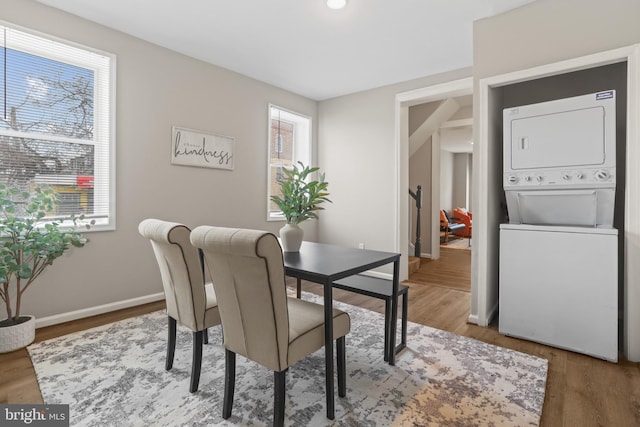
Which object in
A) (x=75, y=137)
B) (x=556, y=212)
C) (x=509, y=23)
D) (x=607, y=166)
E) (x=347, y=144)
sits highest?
(x=509, y=23)

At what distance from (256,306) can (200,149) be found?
262 cm

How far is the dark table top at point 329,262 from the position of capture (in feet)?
5.26

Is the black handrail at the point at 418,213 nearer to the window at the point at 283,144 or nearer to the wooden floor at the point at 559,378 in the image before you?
the window at the point at 283,144

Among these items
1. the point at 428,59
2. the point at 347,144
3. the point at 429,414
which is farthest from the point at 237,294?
the point at 347,144

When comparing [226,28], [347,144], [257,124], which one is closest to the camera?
[226,28]

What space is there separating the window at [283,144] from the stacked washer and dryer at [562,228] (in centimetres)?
270

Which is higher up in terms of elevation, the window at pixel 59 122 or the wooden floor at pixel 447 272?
the window at pixel 59 122

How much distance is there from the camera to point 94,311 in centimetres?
280

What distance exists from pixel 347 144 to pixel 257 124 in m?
1.32

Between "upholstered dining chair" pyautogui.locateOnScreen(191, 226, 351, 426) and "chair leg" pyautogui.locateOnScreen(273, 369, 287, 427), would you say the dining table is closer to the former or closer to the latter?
"upholstered dining chair" pyautogui.locateOnScreen(191, 226, 351, 426)

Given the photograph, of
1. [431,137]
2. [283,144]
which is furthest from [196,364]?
[431,137]

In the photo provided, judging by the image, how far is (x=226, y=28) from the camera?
283 cm

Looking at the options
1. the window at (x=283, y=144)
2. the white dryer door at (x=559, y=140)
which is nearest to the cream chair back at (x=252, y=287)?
the white dryer door at (x=559, y=140)

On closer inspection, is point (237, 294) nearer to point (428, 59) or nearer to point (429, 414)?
point (429, 414)
